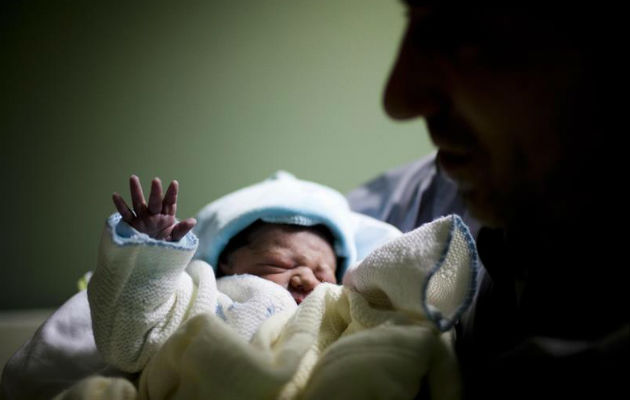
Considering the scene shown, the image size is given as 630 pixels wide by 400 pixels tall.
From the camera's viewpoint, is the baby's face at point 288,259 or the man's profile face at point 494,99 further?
the baby's face at point 288,259

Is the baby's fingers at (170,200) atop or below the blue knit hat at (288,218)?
atop

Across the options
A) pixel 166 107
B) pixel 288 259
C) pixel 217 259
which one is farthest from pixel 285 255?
pixel 166 107

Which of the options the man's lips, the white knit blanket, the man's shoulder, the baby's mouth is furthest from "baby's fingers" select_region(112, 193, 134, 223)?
the man's shoulder

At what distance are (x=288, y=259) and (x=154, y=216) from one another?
25cm

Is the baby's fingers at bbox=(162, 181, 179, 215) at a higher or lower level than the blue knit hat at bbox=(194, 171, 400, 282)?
higher

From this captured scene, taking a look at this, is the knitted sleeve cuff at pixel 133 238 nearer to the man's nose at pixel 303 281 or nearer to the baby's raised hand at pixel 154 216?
the baby's raised hand at pixel 154 216

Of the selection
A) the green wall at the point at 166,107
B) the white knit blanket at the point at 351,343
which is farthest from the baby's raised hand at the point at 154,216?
the green wall at the point at 166,107

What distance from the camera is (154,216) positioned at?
654 millimetres

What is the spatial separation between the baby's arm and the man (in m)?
0.32

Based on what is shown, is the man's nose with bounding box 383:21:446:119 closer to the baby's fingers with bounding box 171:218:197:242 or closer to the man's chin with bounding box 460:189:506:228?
the man's chin with bounding box 460:189:506:228

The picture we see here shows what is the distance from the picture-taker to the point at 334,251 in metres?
0.94

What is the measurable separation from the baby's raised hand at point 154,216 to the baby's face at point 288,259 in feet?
0.69

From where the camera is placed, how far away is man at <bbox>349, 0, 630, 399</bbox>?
38 centimetres

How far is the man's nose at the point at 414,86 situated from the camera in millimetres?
443
